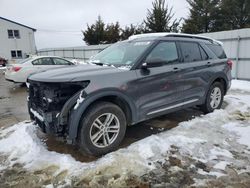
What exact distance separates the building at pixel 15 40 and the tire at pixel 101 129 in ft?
110

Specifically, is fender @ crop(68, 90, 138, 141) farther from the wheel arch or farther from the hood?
the wheel arch

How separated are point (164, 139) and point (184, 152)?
507mm

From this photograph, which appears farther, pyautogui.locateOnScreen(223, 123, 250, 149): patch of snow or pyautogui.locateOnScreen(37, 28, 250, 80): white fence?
pyautogui.locateOnScreen(37, 28, 250, 80): white fence

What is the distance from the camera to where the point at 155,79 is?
158 inches

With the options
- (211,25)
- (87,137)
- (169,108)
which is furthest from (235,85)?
(211,25)

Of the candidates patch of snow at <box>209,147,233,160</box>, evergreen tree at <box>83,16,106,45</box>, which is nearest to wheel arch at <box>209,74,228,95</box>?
patch of snow at <box>209,147,233,160</box>

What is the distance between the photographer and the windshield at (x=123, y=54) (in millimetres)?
4008

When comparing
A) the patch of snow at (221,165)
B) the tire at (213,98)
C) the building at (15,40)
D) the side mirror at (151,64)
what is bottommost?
the patch of snow at (221,165)

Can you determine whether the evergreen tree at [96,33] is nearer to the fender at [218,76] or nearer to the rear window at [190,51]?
the fender at [218,76]

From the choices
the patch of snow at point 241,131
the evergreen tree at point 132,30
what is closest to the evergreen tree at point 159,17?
the evergreen tree at point 132,30

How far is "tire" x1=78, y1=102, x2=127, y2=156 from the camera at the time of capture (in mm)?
3299

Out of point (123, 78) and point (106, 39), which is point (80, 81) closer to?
point (123, 78)

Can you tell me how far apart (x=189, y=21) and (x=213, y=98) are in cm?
2519

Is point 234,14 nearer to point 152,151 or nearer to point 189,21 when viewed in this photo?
point 189,21
